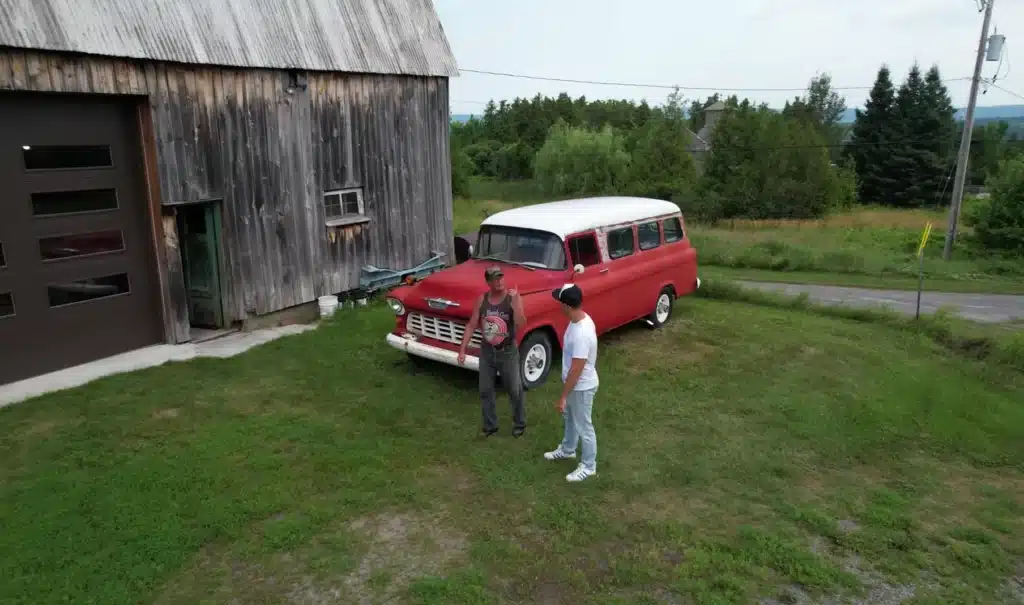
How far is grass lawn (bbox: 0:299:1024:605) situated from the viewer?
4684mm

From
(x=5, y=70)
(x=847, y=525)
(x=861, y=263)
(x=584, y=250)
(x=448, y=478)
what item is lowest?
(x=861, y=263)

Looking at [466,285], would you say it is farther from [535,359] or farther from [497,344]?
[497,344]

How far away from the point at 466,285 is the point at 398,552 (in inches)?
147

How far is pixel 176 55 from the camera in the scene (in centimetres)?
909

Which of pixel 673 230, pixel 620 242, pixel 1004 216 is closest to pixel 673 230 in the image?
pixel 673 230

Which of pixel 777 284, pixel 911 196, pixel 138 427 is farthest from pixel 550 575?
pixel 911 196

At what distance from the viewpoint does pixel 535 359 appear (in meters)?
8.29

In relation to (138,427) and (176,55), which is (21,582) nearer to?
(138,427)

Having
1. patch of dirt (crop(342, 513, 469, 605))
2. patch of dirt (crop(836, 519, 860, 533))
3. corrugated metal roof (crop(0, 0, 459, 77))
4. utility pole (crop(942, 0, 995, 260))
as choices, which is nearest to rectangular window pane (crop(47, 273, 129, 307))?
corrugated metal roof (crop(0, 0, 459, 77))

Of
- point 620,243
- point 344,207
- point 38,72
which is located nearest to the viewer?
point 38,72

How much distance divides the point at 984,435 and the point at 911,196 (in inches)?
2215

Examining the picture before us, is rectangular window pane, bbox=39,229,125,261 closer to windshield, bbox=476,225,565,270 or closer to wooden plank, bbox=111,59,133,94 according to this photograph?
wooden plank, bbox=111,59,133,94

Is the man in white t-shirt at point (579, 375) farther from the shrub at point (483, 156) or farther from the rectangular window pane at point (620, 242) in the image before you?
the shrub at point (483, 156)

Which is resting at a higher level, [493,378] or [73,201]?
[73,201]
